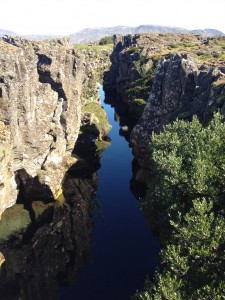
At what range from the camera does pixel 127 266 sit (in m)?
47.5

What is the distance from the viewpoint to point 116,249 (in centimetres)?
5122

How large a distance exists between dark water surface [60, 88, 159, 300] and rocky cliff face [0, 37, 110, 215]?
33.9 ft

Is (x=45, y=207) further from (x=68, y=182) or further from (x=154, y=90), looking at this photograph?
(x=154, y=90)

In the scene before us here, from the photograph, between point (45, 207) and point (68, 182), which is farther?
point (68, 182)

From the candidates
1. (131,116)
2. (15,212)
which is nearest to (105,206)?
(15,212)

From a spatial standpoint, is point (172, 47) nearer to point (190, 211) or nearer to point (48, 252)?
point (48, 252)

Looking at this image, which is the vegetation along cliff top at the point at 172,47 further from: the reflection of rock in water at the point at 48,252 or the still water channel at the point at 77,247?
the reflection of rock in water at the point at 48,252

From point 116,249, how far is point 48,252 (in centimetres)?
984

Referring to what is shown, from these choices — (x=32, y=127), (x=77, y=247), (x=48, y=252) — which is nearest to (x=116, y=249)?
(x=77, y=247)

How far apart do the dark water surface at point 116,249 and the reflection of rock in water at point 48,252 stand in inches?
70.9

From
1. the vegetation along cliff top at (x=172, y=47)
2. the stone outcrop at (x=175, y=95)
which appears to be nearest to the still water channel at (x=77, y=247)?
the stone outcrop at (x=175, y=95)

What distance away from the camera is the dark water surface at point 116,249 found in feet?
142

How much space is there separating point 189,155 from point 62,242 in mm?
26273

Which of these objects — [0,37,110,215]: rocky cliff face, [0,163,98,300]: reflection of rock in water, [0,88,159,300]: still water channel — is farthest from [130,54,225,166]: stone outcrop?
[0,163,98,300]: reflection of rock in water
